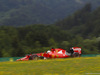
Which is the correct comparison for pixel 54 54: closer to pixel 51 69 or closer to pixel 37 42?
→ pixel 51 69

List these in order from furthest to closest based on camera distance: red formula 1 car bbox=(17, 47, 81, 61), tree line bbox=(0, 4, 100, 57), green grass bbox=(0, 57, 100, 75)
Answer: tree line bbox=(0, 4, 100, 57), red formula 1 car bbox=(17, 47, 81, 61), green grass bbox=(0, 57, 100, 75)

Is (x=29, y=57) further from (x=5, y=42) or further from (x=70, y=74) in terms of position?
(x=5, y=42)

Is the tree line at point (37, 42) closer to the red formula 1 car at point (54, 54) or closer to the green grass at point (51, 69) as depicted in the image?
the red formula 1 car at point (54, 54)

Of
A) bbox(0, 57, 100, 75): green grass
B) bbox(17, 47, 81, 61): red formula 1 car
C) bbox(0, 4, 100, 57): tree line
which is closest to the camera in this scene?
bbox(0, 57, 100, 75): green grass

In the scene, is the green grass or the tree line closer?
the green grass

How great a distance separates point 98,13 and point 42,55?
173m

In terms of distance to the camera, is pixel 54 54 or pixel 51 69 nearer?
pixel 51 69

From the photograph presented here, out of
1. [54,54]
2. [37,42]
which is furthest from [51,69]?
[37,42]

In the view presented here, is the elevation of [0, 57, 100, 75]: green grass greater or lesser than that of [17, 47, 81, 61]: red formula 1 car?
lesser

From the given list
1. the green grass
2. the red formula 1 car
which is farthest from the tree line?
the green grass

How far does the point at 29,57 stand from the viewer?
21.8m

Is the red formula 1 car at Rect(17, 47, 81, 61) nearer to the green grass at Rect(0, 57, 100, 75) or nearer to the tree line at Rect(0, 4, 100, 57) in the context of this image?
the green grass at Rect(0, 57, 100, 75)

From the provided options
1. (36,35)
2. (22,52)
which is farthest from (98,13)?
(22,52)

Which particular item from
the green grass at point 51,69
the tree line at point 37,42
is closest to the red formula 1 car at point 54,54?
the green grass at point 51,69
